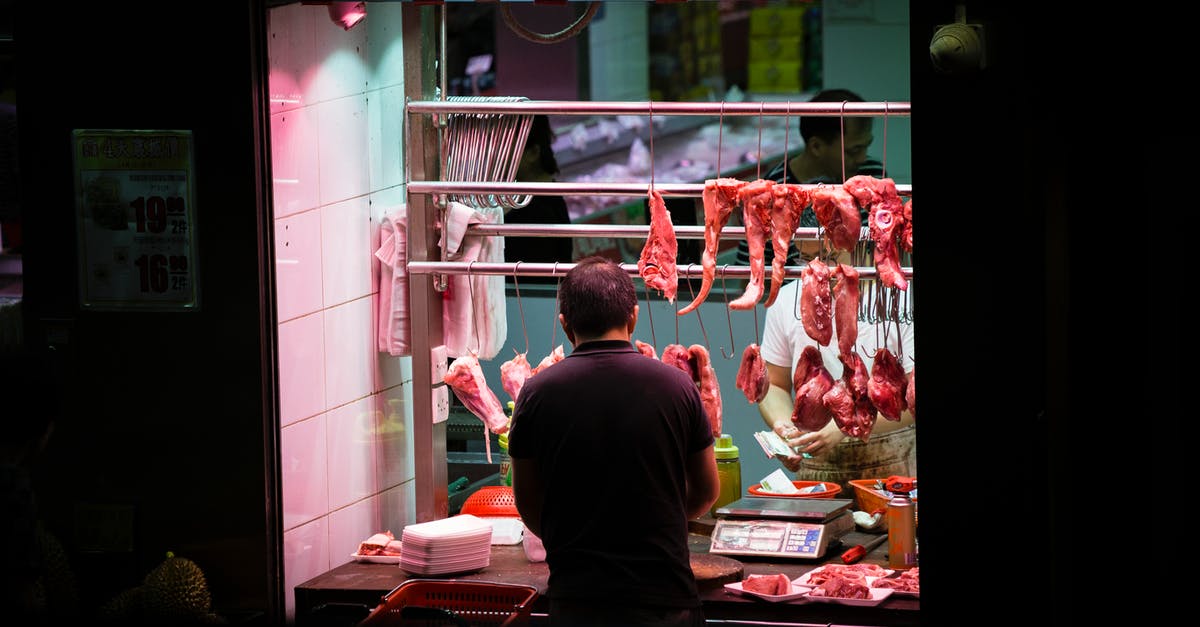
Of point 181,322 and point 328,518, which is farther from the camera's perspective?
point 328,518

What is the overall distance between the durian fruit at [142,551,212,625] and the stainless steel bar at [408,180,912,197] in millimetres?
1558

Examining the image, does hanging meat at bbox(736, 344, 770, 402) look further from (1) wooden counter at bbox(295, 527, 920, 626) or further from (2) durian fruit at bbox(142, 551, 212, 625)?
(2) durian fruit at bbox(142, 551, 212, 625)

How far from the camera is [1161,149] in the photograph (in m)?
3.30

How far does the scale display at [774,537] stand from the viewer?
4.82 meters

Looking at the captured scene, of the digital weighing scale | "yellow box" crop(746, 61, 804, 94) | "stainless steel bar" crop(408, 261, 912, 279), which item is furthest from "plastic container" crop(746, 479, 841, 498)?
"yellow box" crop(746, 61, 804, 94)

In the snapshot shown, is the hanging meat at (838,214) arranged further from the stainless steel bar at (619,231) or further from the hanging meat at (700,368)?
the hanging meat at (700,368)

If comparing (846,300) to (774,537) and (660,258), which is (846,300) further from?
(774,537)

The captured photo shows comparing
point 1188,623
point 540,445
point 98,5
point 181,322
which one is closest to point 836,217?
point 540,445

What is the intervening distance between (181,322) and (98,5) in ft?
3.40

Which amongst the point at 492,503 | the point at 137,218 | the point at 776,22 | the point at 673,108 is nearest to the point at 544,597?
the point at 492,503

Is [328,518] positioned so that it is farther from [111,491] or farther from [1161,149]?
[1161,149]

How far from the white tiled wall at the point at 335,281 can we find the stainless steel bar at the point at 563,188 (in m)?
0.30

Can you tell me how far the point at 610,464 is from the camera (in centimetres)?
381

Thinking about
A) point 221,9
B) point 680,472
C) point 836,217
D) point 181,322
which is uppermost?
point 221,9
